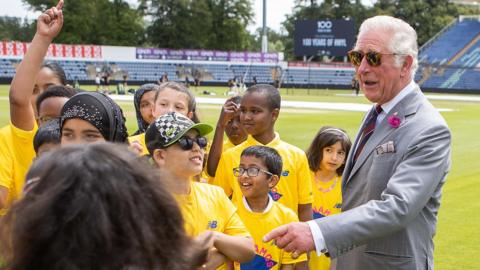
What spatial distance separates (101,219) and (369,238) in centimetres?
192

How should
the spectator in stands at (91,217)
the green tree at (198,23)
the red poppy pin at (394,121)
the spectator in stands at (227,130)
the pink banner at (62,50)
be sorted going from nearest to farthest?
the spectator in stands at (91,217) < the red poppy pin at (394,121) < the spectator in stands at (227,130) < the pink banner at (62,50) < the green tree at (198,23)

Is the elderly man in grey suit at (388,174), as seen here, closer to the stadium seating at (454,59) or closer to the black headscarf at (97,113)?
the black headscarf at (97,113)

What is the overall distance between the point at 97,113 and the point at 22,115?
2.49 feet

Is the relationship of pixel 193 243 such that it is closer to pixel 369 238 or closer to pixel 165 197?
pixel 165 197

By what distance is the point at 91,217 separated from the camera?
4.12 ft

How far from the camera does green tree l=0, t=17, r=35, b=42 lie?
76.7m

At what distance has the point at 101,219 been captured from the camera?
125 centimetres

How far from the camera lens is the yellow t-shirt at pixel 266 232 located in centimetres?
400

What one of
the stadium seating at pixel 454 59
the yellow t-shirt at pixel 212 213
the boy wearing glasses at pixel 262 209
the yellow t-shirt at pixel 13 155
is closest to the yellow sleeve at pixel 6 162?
the yellow t-shirt at pixel 13 155

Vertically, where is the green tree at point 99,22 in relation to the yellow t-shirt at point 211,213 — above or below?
above

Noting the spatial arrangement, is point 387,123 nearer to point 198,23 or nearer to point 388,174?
point 388,174

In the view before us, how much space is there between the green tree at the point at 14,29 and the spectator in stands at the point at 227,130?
77406 millimetres

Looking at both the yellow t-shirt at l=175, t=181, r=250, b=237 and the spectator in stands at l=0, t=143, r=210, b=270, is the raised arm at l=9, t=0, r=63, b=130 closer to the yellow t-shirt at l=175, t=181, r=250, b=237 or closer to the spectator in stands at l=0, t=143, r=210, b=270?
the yellow t-shirt at l=175, t=181, r=250, b=237

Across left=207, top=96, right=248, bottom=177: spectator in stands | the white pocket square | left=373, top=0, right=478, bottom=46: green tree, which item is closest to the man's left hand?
the white pocket square
